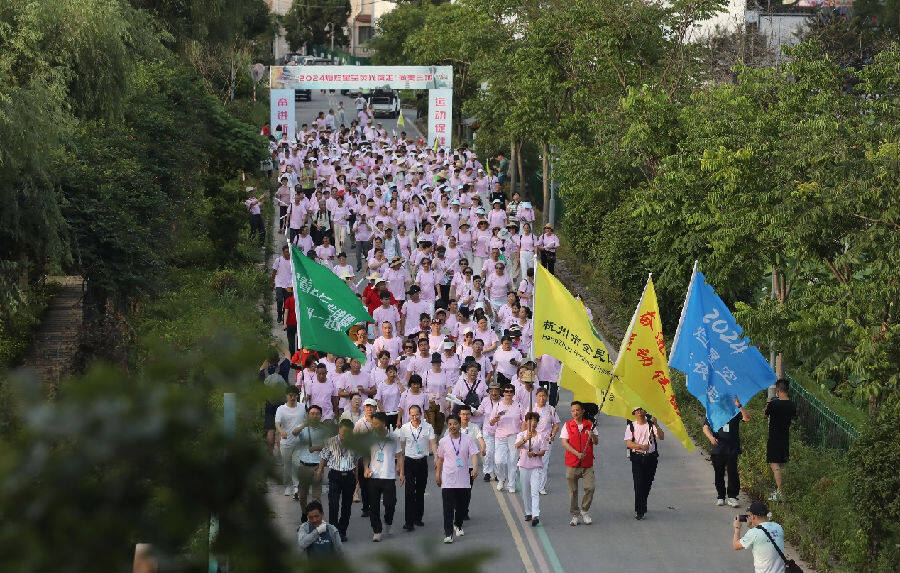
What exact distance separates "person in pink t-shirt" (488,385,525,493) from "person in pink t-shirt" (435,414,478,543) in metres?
1.24

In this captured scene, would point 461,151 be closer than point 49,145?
No

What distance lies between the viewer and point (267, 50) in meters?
82.2

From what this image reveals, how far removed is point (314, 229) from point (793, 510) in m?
15.8

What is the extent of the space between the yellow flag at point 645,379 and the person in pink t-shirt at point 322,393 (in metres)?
3.02

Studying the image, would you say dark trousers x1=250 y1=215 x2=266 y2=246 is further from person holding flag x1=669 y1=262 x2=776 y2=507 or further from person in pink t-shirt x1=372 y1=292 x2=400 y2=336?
person holding flag x1=669 y1=262 x2=776 y2=507

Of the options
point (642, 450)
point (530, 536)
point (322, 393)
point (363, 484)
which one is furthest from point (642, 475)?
point (322, 393)

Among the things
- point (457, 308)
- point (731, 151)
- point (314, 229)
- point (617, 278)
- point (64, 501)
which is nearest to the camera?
point (64, 501)

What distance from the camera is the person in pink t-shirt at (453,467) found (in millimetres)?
13719

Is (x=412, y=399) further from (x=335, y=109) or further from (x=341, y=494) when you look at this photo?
(x=335, y=109)

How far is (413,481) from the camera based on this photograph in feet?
46.1

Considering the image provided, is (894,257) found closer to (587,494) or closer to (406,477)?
(587,494)

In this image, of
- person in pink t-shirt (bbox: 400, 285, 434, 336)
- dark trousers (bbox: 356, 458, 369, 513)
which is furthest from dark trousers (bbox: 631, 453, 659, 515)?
person in pink t-shirt (bbox: 400, 285, 434, 336)

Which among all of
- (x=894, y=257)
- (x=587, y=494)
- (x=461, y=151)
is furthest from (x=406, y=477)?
(x=461, y=151)

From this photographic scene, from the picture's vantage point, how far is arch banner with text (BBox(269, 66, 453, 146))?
4509cm
